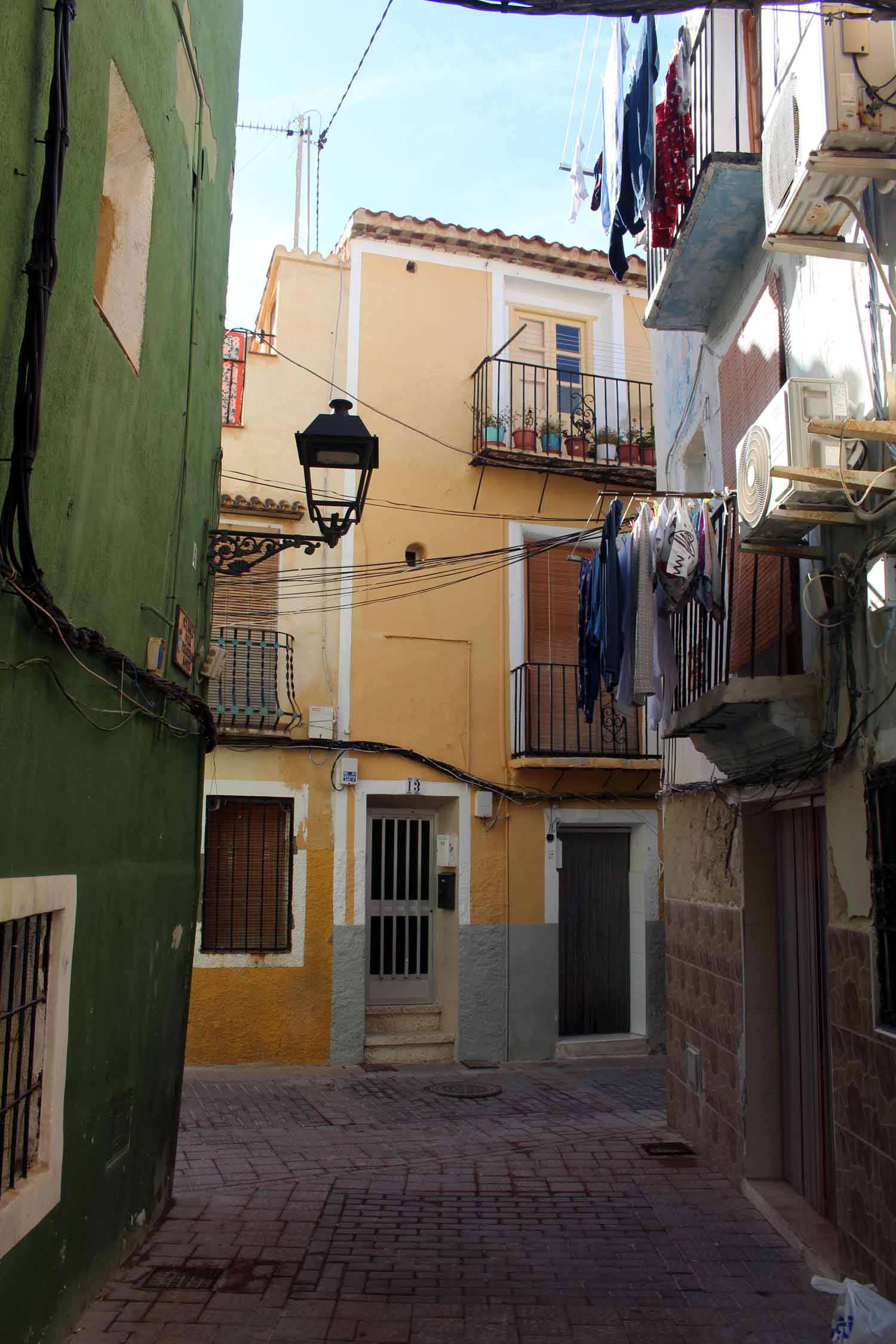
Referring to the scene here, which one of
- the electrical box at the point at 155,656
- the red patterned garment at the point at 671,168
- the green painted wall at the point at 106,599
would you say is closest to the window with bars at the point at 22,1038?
the green painted wall at the point at 106,599

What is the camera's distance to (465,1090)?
35.2 feet

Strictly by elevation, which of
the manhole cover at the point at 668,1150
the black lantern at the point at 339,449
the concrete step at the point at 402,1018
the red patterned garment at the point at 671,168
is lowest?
the manhole cover at the point at 668,1150

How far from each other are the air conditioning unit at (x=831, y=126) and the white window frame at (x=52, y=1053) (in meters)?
4.01

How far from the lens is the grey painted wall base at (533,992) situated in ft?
41.1

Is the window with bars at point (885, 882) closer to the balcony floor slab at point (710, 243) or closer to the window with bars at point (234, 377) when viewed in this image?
the balcony floor slab at point (710, 243)

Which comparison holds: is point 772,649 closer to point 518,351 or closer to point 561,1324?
point 561,1324

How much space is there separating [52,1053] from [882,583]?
3.77 meters

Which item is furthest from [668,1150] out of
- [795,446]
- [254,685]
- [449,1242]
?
[254,685]

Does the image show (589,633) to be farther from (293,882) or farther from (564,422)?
(564,422)

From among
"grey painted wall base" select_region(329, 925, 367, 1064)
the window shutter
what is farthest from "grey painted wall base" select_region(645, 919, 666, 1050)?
the window shutter

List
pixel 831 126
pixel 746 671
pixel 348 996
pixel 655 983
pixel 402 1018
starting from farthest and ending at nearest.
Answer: pixel 655 983 → pixel 402 1018 → pixel 348 996 → pixel 746 671 → pixel 831 126

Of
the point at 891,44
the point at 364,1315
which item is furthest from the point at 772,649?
the point at 364,1315

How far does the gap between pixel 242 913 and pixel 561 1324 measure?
7.64 m

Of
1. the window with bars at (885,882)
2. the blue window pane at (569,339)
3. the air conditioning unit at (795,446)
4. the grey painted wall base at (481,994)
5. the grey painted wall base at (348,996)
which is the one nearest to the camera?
the air conditioning unit at (795,446)
